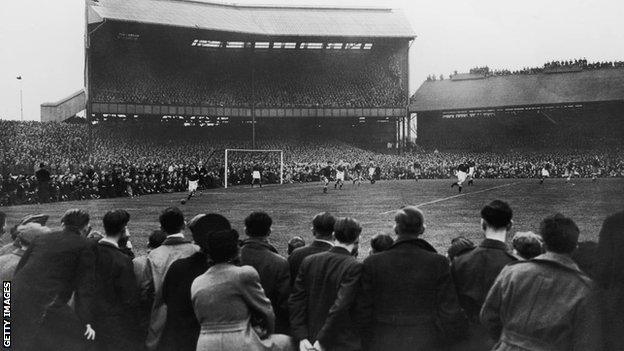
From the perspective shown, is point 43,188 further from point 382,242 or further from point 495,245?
point 495,245

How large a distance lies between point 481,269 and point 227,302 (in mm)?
1979

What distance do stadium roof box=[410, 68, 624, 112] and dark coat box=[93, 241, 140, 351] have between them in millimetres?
55711

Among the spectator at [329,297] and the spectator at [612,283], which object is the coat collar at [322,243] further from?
the spectator at [612,283]

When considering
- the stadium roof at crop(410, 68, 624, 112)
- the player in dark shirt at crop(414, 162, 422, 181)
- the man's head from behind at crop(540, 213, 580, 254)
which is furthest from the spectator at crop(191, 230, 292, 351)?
the stadium roof at crop(410, 68, 624, 112)

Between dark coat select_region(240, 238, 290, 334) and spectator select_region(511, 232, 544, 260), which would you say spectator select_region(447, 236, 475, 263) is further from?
dark coat select_region(240, 238, 290, 334)

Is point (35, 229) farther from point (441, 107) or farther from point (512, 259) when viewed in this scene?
point (441, 107)

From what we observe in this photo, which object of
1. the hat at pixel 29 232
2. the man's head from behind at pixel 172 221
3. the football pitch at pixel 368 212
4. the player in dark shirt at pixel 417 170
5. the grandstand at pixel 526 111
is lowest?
the football pitch at pixel 368 212

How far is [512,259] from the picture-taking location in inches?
185

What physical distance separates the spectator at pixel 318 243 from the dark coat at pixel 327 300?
0.41m

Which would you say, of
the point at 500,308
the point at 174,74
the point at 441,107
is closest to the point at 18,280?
the point at 500,308

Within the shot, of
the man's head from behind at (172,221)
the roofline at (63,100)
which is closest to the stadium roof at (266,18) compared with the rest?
the roofline at (63,100)

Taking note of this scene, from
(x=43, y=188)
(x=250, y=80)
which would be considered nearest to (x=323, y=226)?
(x=43, y=188)

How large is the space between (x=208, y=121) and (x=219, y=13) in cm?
992

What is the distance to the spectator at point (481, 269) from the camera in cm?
463
